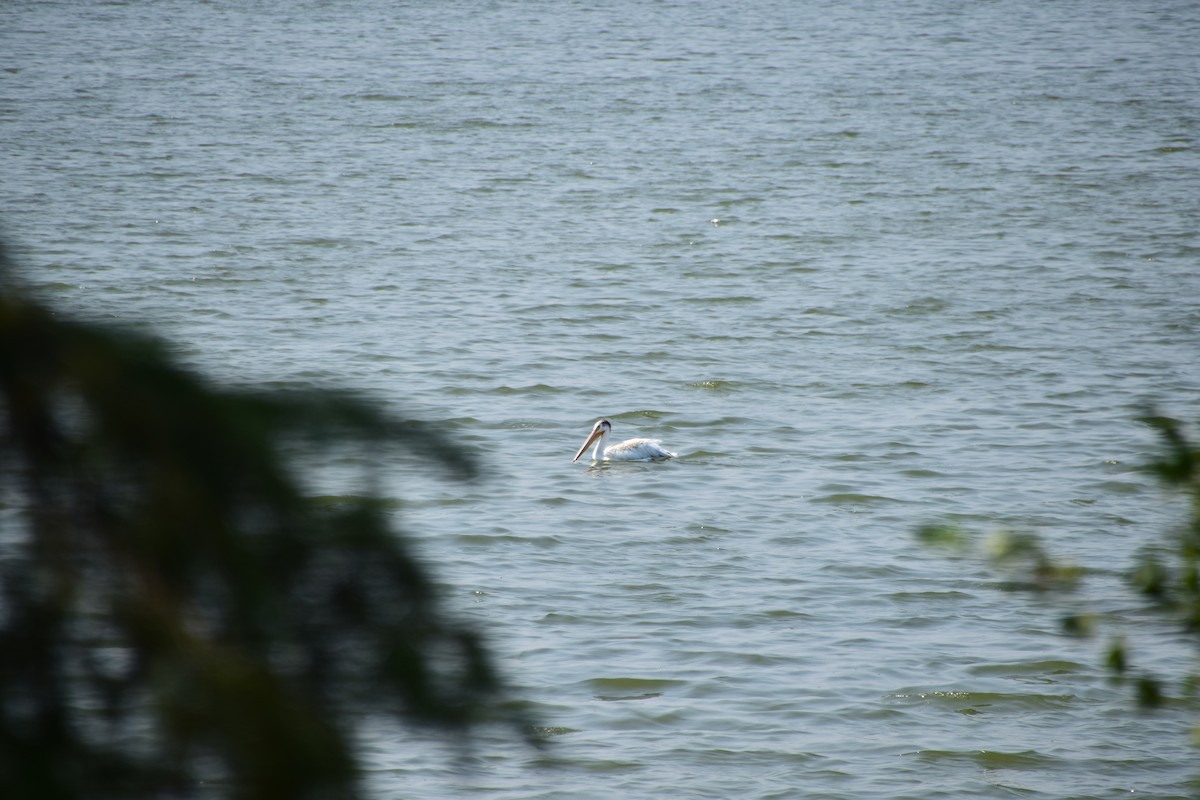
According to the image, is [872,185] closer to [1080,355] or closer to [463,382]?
[1080,355]

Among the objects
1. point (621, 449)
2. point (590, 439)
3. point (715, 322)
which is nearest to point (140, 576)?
point (621, 449)

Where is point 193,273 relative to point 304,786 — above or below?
below

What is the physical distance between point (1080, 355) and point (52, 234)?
1379 centimetres

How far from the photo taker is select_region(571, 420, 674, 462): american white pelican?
1269 centimetres

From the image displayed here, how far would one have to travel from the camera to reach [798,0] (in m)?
52.2

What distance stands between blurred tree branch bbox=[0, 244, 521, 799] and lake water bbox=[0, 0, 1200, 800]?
0.66ft

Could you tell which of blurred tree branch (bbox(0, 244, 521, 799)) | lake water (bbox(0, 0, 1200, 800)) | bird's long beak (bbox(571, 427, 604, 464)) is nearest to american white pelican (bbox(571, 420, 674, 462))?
bird's long beak (bbox(571, 427, 604, 464))

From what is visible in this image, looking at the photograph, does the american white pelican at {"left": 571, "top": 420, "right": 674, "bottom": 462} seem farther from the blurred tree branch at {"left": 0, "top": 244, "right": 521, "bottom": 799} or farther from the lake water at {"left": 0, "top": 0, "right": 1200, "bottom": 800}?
the blurred tree branch at {"left": 0, "top": 244, "right": 521, "bottom": 799}

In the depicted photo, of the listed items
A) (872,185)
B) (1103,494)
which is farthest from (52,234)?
(1103,494)

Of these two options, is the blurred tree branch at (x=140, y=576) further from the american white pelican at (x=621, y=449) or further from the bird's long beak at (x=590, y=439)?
the bird's long beak at (x=590, y=439)

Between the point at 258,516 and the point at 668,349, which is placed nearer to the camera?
the point at 258,516

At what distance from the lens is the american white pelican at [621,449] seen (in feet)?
41.6

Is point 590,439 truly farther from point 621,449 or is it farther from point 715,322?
point 715,322

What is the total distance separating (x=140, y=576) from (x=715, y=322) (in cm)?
1657
